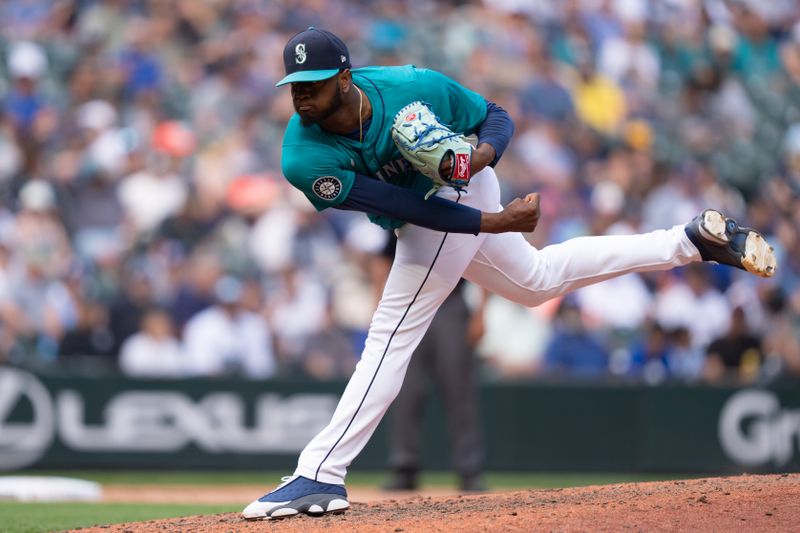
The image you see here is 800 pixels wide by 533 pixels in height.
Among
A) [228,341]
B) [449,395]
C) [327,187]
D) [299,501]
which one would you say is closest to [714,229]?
[327,187]

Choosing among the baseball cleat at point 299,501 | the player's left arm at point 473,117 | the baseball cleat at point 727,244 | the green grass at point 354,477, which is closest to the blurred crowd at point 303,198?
the green grass at point 354,477

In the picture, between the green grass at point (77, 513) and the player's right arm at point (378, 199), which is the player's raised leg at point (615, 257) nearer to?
the player's right arm at point (378, 199)

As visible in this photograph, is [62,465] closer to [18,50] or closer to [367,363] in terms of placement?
[18,50]

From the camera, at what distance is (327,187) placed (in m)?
5.10

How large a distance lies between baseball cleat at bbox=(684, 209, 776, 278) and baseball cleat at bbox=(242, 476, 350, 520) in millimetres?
2041

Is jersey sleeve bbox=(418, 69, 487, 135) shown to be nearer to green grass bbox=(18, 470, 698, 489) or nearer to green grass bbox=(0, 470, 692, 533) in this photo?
green grass bbox=(0, 470, 692, 533)

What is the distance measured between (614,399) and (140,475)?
4.20m

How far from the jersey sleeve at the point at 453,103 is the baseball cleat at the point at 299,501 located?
1.72m

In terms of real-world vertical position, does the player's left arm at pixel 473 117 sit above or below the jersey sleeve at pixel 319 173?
above

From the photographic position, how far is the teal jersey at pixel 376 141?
16.7 feet

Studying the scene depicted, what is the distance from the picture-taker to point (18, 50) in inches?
500

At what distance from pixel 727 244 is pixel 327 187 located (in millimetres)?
1955

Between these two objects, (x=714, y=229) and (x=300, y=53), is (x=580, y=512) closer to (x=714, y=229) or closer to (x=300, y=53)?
(x=714, y=229)

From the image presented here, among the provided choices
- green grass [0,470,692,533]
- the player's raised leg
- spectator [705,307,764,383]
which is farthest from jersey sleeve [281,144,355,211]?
spectator [705,307,764,383]
